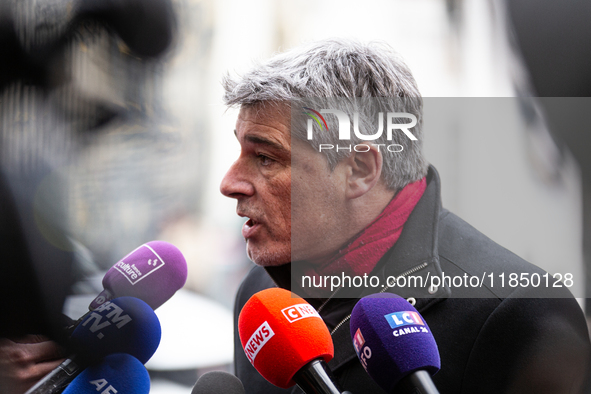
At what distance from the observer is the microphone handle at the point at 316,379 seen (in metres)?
0.57

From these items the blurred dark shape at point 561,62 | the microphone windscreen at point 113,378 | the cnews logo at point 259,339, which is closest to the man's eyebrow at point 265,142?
the cnews logo at point 259,339

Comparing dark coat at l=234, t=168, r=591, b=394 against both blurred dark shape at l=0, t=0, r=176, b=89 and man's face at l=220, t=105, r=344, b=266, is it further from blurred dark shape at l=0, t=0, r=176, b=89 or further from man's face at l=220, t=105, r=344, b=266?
blurred dark shape at l=0, t=0, r=176, b=89

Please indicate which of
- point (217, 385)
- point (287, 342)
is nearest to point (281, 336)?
point (287, 342)

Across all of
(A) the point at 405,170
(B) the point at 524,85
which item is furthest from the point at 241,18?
(B) the point at 524,85

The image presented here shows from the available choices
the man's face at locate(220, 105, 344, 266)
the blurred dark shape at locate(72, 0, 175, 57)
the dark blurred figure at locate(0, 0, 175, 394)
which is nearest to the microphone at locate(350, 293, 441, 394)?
the man's face at locate(220, 105, 344, 266)

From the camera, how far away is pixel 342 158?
2.81 feet

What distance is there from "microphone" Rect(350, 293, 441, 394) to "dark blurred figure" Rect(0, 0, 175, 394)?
0.77 m

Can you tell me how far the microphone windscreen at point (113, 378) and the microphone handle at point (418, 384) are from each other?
42 cm

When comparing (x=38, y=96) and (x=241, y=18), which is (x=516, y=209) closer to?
(x=241, y=18)

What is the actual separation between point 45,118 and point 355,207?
0.82m

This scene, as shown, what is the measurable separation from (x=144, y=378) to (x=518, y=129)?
898 millimetres

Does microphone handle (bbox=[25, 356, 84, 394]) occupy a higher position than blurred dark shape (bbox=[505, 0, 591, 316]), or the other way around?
blurred dark shape (bbox=[505, 0, 591, 316])

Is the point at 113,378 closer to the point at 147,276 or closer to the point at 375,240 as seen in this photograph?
the point at 147,276

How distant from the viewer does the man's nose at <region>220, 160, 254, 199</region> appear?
35.2 inches
